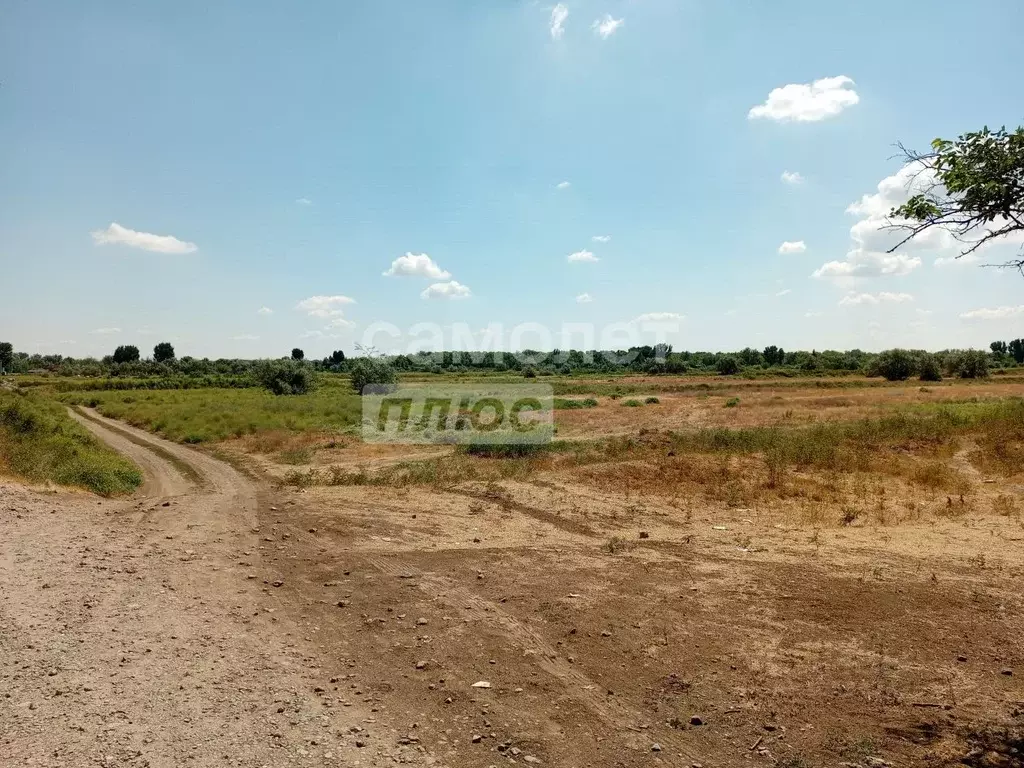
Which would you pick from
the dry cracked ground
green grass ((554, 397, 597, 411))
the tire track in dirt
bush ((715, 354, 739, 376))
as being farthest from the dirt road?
bush ((715, 354, 739, 376))

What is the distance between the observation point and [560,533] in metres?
10.9

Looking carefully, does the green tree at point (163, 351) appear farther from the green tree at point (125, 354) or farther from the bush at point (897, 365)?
the bush at point (897, 365)

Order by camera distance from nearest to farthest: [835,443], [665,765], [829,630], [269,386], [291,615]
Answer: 1. [665,765]
2. [829,630]
3. [291,615]
4. [835,443]
5. [269,386]

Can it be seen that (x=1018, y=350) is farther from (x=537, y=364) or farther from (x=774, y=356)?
(x=537, y=364)

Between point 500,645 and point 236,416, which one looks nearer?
point 500,645

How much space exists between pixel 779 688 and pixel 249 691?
14.6ft

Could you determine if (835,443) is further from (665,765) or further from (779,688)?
(665,765)

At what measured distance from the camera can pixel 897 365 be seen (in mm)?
66312

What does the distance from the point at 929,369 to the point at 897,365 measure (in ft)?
9.98

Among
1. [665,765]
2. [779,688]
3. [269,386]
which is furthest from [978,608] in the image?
[269,386]

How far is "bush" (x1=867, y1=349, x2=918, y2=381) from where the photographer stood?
66062mm

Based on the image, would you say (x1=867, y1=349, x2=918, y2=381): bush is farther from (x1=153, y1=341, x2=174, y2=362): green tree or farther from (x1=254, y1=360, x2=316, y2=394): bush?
(x1=153, y1=341, x2=174, y2=362): green tree

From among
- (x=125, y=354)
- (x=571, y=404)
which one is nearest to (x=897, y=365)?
(x=571, y=404)

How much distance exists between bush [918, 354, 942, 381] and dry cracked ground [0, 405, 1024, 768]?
63960 mm
